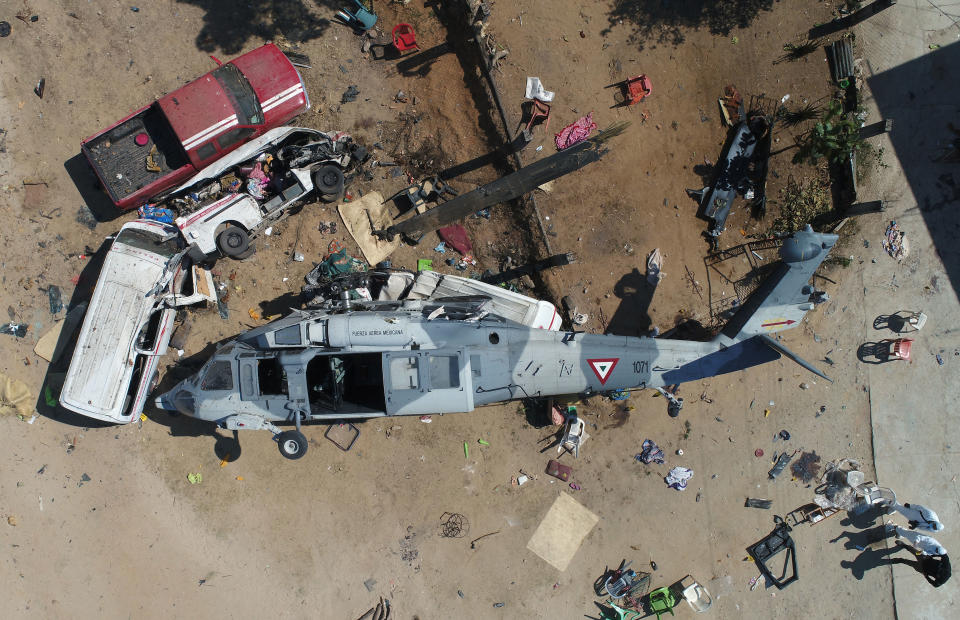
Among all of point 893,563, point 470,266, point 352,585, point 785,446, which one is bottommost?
point 893,563

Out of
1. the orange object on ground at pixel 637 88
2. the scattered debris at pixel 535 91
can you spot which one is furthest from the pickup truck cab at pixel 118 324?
the orange object on ground at pixel 637 88

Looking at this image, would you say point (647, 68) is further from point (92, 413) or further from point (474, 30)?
point (92, 413)

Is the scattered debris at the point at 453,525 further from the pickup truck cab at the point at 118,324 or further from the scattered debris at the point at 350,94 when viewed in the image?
the scattered debris at the point at 350,94

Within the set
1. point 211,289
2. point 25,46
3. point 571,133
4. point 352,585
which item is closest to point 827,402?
point 571,133

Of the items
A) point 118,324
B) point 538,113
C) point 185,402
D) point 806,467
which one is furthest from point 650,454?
point 118,324

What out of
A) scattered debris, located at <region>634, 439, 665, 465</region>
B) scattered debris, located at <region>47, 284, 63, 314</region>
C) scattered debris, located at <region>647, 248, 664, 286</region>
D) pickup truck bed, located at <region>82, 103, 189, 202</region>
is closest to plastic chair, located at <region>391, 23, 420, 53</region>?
pickup truck bed, located at <region>82, 103, 189, 202</region>

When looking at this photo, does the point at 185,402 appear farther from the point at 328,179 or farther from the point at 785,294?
the point at 785,294

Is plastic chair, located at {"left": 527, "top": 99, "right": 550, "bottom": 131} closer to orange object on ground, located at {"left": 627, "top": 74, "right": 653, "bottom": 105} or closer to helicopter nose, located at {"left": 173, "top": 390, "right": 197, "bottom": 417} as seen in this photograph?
orange object on ground, located at {"left": 627, "top": 74, "right": 653, "bottom": 105}
